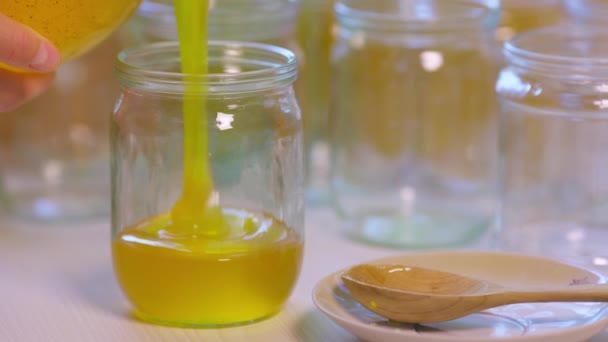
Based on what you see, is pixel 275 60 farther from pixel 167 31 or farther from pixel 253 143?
pixel 167 31

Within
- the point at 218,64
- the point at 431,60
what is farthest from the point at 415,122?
the point at 218,64

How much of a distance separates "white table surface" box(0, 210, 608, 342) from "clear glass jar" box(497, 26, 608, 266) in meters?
Answer: 0.17

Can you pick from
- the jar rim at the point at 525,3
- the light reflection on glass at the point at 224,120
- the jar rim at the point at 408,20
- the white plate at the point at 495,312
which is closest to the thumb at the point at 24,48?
the light reflection on glass at the point at 224,120

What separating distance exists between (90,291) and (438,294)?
0.37m

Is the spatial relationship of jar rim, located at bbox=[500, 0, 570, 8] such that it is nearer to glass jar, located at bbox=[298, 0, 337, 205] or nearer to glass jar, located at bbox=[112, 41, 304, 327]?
glass jar, located at bbox=[298, 0, 337, 205]

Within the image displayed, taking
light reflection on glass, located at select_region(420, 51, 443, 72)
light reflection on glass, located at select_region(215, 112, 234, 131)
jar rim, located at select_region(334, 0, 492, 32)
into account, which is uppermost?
jar rim, located at select_region(334, 0, 492, 32)

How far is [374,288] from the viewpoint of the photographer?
85 cm

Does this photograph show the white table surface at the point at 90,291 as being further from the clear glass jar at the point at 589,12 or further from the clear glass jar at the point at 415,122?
the clear glass jar at the point at 589,12

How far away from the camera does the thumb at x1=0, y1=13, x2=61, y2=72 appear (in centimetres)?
84

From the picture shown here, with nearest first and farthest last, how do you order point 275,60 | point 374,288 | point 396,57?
point 374,288, point 275,60, point 396,57

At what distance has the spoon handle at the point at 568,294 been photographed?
0.81 m

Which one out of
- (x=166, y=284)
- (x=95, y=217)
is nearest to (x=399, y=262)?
(x=166, y=284)

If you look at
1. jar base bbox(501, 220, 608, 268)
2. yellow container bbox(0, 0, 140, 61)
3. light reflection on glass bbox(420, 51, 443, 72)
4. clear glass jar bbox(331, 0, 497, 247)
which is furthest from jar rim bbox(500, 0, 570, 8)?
yellow container bbox(0, 0, 140, 61)

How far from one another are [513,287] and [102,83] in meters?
0.71
